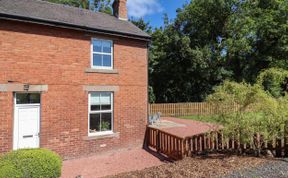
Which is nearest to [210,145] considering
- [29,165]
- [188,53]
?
[29,165]

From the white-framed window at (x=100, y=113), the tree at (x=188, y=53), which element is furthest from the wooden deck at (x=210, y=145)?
the tree at (x=188, y=53)

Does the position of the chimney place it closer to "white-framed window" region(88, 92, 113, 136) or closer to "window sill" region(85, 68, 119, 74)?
"window sill" region(85, 68, 119, 74)

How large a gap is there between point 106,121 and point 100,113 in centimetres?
56

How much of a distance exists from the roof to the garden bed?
7136 mm

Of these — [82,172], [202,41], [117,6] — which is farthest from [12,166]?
[202,41]

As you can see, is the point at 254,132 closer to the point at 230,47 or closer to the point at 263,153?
the point at 263,153

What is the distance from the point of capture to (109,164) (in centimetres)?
944

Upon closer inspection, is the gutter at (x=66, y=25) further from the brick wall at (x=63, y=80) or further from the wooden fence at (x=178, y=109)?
the wooden fence at (x=178, y=109)

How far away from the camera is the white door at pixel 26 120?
357 inches

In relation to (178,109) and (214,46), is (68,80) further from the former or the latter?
(214,46)

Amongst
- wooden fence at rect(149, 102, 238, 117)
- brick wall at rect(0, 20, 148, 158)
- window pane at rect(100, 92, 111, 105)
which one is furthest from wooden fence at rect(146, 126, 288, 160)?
wooden fence at rect(149, 102, 238, 117)

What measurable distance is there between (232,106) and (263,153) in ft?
8.42

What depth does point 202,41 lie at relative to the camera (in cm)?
3081

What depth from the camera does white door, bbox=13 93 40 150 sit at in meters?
9.08
